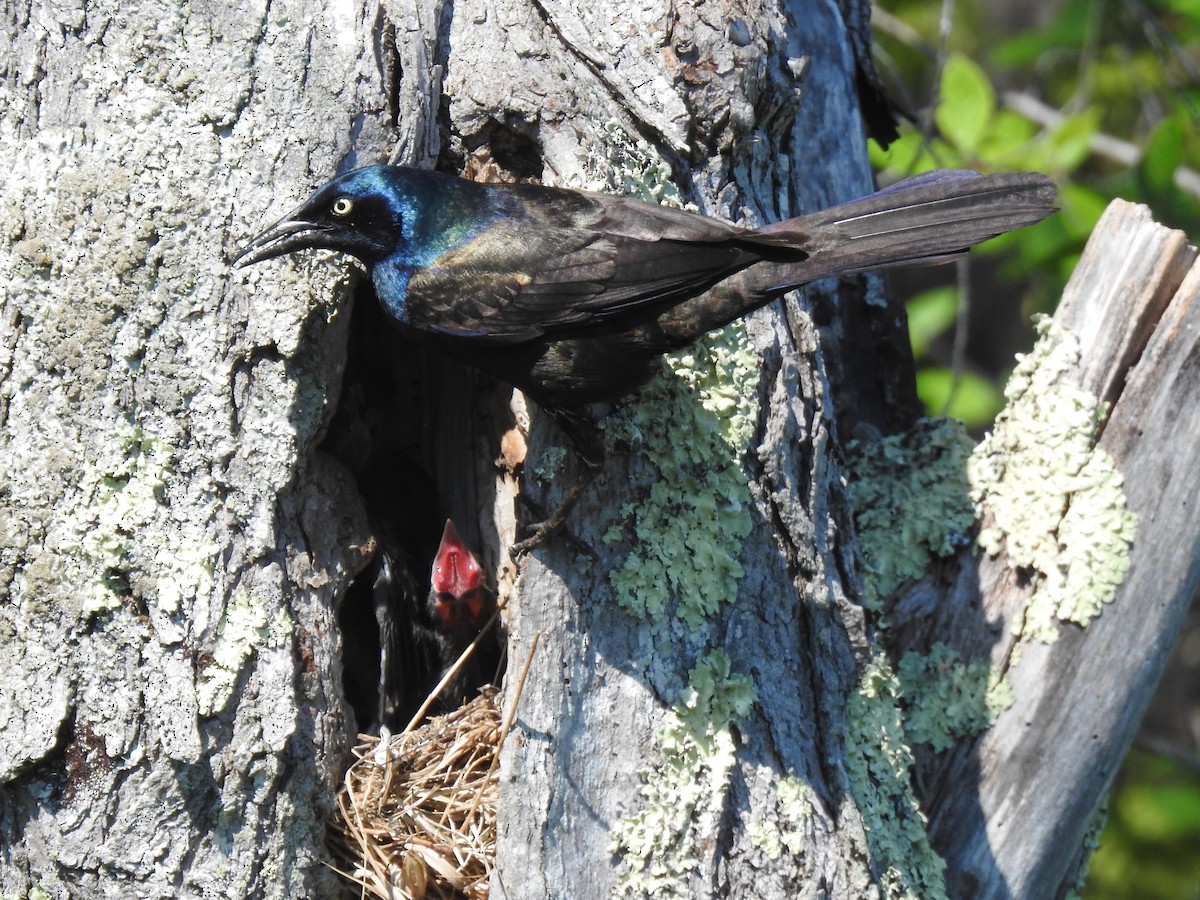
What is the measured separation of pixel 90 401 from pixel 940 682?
8.13 feet

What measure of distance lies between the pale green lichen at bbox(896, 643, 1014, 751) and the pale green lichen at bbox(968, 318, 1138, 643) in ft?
0.62

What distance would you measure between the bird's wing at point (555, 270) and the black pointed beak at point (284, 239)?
31 centimetres

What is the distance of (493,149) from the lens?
3.38 m

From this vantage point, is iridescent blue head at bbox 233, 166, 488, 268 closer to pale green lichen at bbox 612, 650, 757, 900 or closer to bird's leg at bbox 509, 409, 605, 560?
bird's leg at bbox 509, 409, 605, 560

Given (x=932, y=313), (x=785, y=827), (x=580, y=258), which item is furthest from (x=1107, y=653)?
(x=932, y=313)

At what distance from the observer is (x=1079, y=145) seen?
5.51 m

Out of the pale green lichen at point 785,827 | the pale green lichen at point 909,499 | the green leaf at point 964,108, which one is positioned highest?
the green leaf at point 964,108

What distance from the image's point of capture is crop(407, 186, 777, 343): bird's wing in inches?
120

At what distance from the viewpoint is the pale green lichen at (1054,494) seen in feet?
11.2

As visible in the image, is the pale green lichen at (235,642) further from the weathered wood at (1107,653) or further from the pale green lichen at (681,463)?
the weathered wood at (1107,653)

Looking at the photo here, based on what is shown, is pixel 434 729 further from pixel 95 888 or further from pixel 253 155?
pixel 253 155

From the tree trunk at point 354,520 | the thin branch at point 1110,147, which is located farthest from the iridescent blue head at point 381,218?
the thin branch at point 1110,147

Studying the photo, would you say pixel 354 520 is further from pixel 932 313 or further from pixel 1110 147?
pixel 1110 147

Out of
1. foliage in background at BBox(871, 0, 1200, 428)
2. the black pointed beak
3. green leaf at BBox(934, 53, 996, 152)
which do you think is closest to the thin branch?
foliage in background at BBox(871, 0, 1200, 428)
